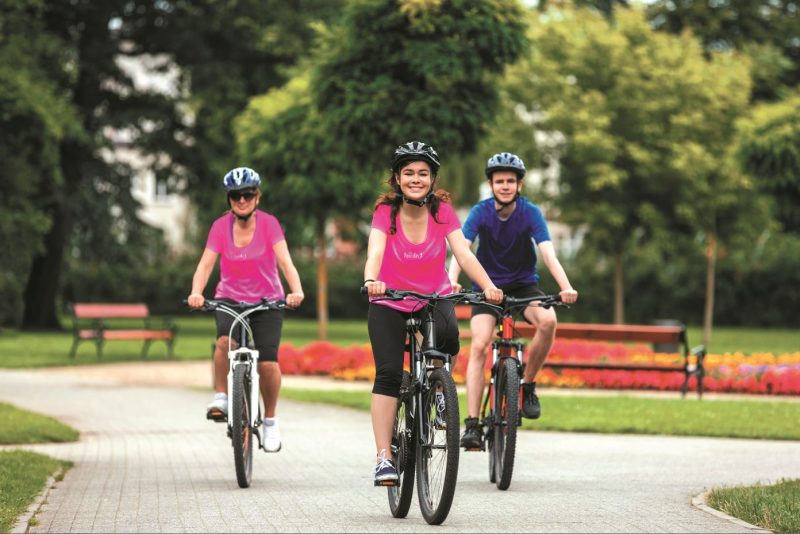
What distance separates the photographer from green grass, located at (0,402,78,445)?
1222cm

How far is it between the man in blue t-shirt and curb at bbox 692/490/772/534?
1352 mm

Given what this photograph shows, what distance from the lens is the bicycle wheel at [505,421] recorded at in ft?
27.8

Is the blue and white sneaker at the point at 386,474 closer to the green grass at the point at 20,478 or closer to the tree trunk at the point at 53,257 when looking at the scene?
the green grass at the point at 20,478

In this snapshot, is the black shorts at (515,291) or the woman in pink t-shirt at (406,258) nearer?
the woman in pink t-shirt at (406,258)

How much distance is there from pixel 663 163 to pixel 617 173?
1.19 metres

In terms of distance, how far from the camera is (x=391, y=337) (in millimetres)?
7504

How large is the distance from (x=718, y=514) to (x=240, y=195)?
3.78 m

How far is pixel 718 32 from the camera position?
43219 millimetres

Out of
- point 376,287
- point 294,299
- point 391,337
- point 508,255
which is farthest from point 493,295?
point 294,299

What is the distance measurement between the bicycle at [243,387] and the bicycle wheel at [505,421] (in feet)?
5.00

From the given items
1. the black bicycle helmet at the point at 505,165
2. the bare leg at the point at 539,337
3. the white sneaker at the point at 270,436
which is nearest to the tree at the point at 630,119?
the bare leg at the point at 539,337

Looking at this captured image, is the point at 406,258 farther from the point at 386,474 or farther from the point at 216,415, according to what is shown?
the point at 216,415

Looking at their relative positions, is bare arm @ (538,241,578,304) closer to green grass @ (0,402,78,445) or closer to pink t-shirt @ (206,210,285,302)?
pink t-shirt @ (206,210,285,302)

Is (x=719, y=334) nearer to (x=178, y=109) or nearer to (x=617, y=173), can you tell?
(x=617, y=173)
